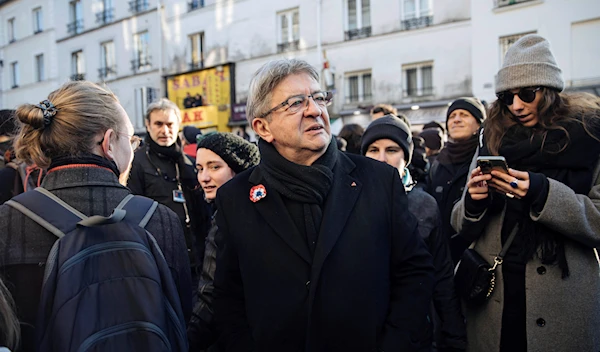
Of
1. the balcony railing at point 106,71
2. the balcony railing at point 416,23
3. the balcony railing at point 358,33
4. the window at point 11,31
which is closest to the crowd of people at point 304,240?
the balcony railing at point 416,23

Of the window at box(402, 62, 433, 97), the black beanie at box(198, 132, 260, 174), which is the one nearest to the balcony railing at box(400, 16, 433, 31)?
the window at box(402, 62, 433, 97)

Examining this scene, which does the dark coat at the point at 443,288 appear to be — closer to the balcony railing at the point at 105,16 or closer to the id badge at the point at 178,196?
the id badge at the point at 178,196

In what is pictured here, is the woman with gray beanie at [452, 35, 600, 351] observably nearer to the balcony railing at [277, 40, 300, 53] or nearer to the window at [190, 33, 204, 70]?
the balcony railing at [277, 40, 300, 53]

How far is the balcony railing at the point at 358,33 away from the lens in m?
17.0

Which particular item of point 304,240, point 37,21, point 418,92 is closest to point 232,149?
point 304,240

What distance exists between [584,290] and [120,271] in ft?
7.25

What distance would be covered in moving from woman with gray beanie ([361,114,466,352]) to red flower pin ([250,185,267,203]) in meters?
0.98

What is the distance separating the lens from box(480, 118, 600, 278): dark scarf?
7.88 feet

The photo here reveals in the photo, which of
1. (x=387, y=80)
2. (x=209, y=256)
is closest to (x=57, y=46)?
(x=387, y=80)

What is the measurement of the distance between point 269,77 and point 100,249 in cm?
109

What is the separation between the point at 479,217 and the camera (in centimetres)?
260

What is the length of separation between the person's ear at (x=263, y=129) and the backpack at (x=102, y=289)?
801 mm

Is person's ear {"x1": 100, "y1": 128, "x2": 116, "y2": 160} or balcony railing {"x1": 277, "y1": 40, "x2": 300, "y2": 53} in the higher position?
balcony railing {"x1": 277, "y1": 40, "x2": 300, "y2": 53}

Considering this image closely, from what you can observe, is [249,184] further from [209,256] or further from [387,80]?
[387,80]
